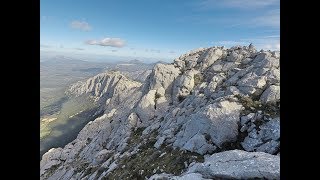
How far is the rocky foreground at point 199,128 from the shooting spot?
67.6 feet

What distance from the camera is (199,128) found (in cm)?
3303

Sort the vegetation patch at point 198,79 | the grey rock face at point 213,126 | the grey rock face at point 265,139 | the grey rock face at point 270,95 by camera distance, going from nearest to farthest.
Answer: the grey rock face at point 265,139 < the grey rock face at point 213,126 < the grey rock face at point 270,95 < the vegetation patch at point 198,79

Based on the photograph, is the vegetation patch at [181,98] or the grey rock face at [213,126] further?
the vegetation patch at [181,98]

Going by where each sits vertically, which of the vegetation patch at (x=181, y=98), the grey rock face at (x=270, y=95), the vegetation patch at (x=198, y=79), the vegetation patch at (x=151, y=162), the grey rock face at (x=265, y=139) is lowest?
the vegetation patch at (x=151, y=162)

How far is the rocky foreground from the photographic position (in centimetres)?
2059

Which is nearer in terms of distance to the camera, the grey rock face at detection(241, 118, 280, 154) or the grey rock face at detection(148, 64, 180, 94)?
the grey rock face at detection(241, 118, 280, 154)

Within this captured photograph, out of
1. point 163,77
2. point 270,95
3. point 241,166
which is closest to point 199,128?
point 270,95

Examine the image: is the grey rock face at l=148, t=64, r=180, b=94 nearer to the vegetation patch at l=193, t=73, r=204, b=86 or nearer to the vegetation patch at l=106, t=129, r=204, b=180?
the vegetation patch at l=193, t=73, r=204, b=86

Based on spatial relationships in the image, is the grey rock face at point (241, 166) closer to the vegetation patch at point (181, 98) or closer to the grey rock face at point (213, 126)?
the grey rock face at point (213, 126)

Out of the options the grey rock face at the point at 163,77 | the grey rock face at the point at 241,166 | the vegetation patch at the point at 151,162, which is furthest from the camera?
the grey rock face at the point at 163,77

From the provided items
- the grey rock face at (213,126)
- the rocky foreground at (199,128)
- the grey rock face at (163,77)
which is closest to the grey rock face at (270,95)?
the rocky foreground at (199,128)

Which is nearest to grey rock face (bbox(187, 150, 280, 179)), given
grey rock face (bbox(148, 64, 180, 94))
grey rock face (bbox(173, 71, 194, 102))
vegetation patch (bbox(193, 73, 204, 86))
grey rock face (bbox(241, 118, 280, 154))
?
grey rock face (bbox(241, 118, 280, 154))

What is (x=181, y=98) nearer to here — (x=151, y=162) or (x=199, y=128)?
(x=199, y=128)
